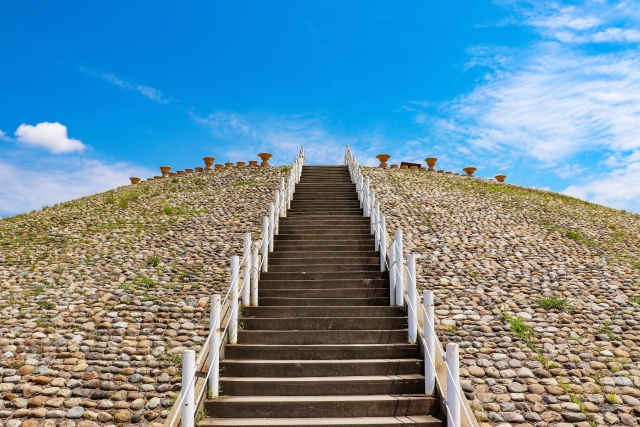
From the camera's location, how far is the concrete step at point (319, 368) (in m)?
6.11

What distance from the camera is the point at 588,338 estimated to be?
7.34 meters

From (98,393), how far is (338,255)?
5.75 meters

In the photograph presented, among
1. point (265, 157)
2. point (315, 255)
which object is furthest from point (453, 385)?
point (265, 157)

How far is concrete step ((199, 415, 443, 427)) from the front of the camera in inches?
202

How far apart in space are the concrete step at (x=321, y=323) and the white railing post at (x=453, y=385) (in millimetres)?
2257

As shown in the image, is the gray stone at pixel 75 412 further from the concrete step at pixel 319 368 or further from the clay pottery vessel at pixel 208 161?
the clay pottery vessel at pixel 208 161

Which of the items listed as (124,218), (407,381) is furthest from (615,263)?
(124,218)

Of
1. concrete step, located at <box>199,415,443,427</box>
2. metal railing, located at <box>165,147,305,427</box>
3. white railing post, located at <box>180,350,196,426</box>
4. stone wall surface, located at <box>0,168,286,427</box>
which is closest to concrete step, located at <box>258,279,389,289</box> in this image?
metal railing, located at <box>165,147,305,427</box>

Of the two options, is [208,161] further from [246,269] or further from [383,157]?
[246,269]

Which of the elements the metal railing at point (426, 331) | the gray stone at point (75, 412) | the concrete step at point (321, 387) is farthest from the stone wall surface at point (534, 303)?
the gray stone at point (75, 412)

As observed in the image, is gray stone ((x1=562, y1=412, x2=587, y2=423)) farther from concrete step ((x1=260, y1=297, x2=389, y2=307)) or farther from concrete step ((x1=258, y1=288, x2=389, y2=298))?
concrete step ((x1=258, y1=288, x2=389, y2=298))

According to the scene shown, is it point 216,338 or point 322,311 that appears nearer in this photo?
point 216,338

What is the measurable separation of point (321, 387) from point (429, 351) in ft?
5.15

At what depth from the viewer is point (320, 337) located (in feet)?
22.5
